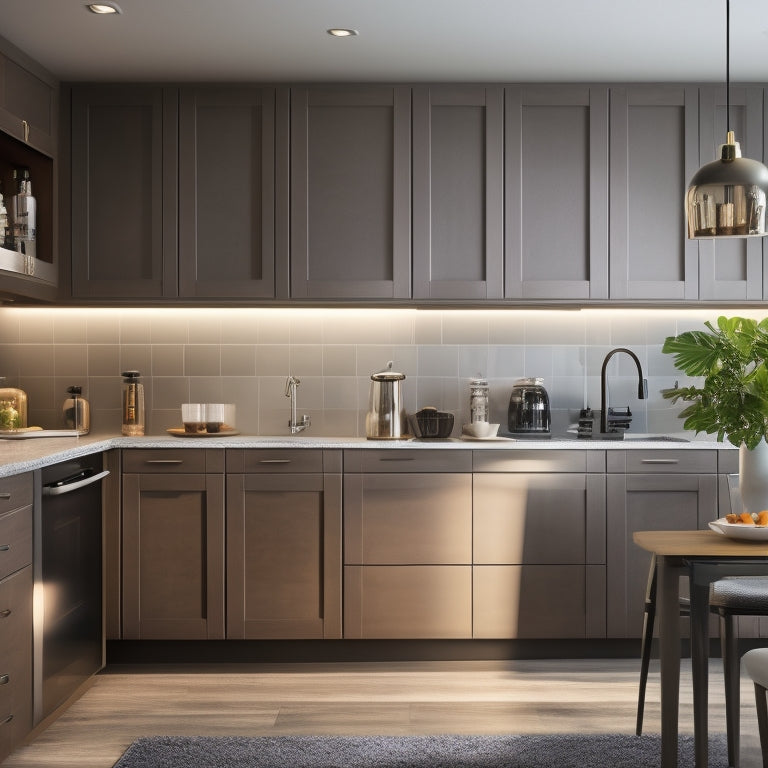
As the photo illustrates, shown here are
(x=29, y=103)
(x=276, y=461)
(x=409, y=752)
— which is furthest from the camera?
(x=276, y=461)

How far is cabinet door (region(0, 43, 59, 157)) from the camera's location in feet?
11.2

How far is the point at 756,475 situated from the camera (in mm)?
2436

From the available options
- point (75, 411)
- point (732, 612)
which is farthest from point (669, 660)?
point (75, 411)

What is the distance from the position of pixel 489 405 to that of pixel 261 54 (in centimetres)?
189

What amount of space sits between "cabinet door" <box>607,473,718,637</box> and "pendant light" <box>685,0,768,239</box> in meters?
1.68

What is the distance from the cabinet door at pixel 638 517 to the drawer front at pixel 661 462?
0.08ft

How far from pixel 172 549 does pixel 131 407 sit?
0.76 metres

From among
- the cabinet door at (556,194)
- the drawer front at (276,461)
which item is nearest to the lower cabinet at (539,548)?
the drawer front at (276,461)

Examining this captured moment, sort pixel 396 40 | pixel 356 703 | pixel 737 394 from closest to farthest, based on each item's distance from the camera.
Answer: pixel 737 394
pixel 356 703
pixel 396 40

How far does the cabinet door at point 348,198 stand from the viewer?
3934 millimetres

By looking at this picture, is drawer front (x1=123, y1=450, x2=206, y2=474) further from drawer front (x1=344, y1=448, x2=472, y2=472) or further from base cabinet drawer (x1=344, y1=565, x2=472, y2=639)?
base cabinet drawer (x1=344, y1=565, x2=472, y2=639)

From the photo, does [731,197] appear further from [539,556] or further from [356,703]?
[356,703]

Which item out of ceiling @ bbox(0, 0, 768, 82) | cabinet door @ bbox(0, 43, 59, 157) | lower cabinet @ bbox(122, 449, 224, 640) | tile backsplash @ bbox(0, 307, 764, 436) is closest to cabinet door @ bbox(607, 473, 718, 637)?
tile backsplash @ bbox(0, 307, 764, 436)

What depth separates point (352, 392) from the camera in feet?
14.0
